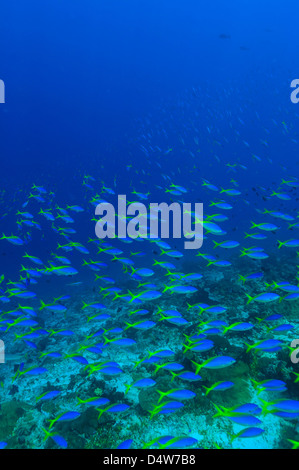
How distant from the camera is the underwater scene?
4977mm

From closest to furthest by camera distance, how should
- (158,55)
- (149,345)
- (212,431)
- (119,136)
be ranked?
(212,431), (149,345), (158,55), (119,136)

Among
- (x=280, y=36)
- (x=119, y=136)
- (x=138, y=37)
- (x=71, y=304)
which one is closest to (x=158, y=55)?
(x=138, y=37)

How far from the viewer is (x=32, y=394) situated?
22.2ft

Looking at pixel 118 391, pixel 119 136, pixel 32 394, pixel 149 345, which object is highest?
pixel 119 136

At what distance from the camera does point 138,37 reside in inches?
4033

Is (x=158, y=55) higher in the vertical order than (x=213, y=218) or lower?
higher

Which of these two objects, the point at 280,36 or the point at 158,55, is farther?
the point at 158,55

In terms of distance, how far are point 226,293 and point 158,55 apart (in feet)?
416

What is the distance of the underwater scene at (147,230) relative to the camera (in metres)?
4.98

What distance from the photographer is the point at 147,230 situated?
25.1 ft

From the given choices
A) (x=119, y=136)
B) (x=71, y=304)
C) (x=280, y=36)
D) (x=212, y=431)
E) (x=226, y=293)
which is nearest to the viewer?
(x=212, y=431)
